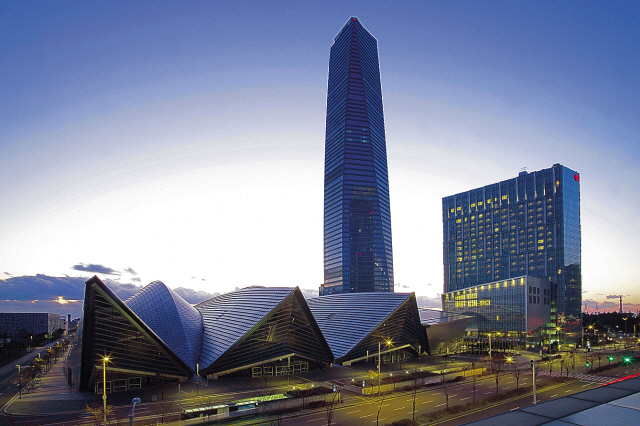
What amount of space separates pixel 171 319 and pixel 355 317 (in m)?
45.0

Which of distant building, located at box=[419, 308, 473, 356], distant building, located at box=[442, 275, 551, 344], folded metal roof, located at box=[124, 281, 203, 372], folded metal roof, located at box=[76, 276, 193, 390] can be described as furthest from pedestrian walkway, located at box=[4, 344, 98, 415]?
distant building, located at box=[442, 275, 551, 344]

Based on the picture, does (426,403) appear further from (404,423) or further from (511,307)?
(511,307)

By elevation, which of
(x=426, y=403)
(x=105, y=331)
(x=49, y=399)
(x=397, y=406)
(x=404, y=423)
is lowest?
(x=49, y=399)

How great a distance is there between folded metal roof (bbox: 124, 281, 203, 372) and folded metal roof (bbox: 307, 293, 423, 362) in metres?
31.4

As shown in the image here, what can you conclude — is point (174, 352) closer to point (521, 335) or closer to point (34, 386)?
point (34, 386)

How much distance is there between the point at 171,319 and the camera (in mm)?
81125

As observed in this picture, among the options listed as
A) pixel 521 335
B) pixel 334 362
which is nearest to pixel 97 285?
pixel 334 362

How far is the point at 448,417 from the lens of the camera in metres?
45.8

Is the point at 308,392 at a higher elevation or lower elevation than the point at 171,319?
lower

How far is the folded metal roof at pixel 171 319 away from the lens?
2913 inches

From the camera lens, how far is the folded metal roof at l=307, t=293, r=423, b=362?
92875 millimetres

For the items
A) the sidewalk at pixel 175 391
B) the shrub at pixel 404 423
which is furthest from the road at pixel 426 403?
the sidewalk at pixel 175 391

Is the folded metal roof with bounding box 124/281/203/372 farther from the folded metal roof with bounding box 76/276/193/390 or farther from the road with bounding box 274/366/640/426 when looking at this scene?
the road with bounding box 274/366/640/426

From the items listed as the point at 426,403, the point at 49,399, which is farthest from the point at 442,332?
the point at 49,399
